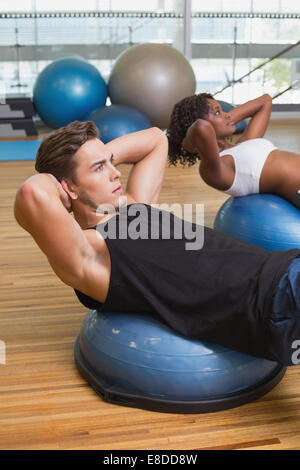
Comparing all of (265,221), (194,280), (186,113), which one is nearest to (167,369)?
(194,280)

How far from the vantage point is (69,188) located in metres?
1.71

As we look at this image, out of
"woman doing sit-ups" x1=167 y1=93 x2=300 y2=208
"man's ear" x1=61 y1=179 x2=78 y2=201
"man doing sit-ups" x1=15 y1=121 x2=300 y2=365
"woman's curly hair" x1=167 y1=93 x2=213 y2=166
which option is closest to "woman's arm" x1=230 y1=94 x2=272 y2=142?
"woman doing sit-ups" x1=167 y1=93 x2=300 y2=208

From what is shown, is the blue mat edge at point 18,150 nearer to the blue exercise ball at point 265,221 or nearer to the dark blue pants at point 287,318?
the blue exercise ball at point 265,221

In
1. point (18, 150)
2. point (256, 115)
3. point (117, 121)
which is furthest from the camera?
point (18, 150)

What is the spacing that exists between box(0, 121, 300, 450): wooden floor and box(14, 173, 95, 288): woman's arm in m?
0.46

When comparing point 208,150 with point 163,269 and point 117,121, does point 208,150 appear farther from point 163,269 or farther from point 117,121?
point 117,121

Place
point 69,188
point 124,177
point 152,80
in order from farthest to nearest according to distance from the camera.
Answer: point 152,80
point 124,177
point 69,188

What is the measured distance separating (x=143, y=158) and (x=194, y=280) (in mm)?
577

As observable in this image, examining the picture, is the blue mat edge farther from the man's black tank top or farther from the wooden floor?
the man's black tank top

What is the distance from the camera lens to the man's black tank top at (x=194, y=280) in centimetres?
166

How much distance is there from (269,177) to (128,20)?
488 centimetres

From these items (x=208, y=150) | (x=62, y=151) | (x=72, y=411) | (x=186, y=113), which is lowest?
(x=72, y=411)
